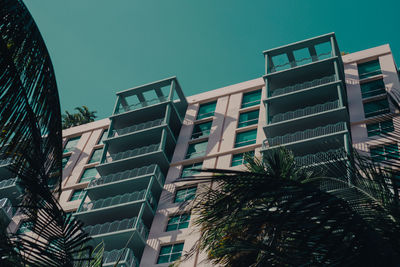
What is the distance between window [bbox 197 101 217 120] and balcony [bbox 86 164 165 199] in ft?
22.1

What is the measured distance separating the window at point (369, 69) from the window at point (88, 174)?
20.7 m

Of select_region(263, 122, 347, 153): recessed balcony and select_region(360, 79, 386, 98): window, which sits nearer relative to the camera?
select_region(263, 122, 347, 153): recessed balcony

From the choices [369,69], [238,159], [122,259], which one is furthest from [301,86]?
[122,259]

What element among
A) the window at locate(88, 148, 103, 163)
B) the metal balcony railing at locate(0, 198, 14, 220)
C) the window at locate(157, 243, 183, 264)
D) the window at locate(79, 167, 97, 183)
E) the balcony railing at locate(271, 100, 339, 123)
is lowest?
the window at locate(157, 243, 183, 264)

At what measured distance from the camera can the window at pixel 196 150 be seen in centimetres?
3494

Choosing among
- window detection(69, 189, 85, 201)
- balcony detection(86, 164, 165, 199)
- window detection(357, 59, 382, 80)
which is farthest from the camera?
window detection(69, 189, 85, 201)

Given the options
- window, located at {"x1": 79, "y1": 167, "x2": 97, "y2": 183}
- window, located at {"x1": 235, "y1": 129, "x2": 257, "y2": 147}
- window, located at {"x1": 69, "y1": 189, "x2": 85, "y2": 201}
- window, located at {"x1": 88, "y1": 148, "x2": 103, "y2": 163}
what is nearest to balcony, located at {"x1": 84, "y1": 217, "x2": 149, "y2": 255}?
window, located at {"x1": 69, "y1": 189, "x2": 85, "y2": 201}

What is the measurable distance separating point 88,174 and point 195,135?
9.04 meters

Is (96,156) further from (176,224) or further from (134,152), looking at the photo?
(176,224)

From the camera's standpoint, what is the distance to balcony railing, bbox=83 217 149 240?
29.7 meters

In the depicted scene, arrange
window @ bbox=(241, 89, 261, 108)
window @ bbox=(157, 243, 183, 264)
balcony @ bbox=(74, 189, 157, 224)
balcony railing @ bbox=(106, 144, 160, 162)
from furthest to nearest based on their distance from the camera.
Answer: window @ bbox=(241, 89, 261, 108), balcony railing @ bbox=(106, 144, 160, 162), balcony @ bbox=(74, 189, 157, 224), window @ bbox=(157, 243, 183, 264)

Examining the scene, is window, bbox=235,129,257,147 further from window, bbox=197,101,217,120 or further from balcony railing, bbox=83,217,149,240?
balcony railing, bbox=83,217,149,240

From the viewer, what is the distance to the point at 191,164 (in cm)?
3438

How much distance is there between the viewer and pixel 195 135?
37188 millimetres
